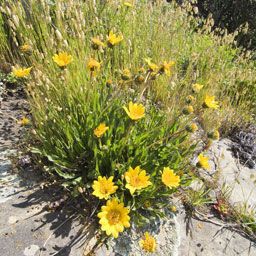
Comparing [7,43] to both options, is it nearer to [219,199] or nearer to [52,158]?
[52,158]

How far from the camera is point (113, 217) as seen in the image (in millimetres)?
1843

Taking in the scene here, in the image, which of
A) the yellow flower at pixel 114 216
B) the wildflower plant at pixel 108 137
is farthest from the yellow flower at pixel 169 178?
the yellow flower at pixel 114 216

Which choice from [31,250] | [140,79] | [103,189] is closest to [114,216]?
[103,189]

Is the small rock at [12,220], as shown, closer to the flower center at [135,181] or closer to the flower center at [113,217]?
the flower center at [113,217]

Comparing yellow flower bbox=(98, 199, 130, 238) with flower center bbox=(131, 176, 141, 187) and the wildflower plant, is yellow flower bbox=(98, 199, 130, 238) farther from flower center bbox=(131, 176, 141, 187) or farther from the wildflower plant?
flower center bbox=(131, 176, 141, 187)

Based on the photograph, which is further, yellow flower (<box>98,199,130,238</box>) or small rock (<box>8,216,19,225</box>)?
small rock (<box>8,216,19,225</box>)

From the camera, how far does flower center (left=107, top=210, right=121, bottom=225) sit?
182cm

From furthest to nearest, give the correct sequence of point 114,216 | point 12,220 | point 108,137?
point 108,137 < point 12,220 < point 114,216

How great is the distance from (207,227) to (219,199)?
0.96 feet

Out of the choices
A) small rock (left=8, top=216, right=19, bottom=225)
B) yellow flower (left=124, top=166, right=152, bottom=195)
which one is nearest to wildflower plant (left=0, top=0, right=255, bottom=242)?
yellow flower (left=124, top=166, right=152, bottom=195)

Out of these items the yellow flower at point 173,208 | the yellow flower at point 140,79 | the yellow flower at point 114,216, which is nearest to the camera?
the yellow flower at point 114,216

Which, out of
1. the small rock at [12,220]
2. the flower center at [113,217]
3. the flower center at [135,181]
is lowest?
the small rock at [12,220]

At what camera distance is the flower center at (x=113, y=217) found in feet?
5.99

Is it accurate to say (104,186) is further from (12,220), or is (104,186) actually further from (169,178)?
(12,220)
